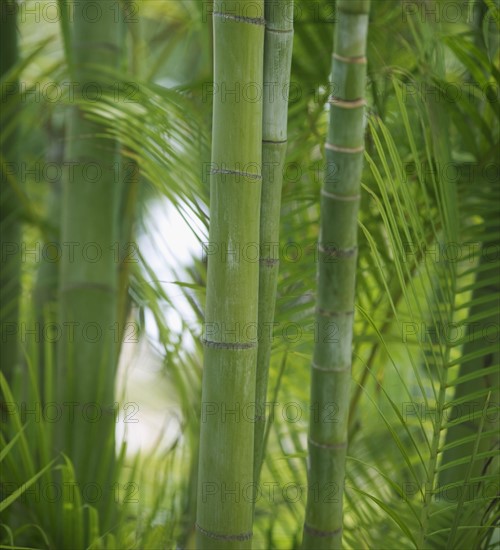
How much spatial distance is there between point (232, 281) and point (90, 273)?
35 centimetres

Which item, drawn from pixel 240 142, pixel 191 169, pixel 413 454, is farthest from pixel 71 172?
pixel 413 454

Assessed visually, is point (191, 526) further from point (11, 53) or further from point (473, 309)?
point (11, 53)

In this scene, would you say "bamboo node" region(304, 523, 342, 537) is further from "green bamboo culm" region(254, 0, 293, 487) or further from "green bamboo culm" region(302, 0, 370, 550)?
"green bamboo culm" region(254, 0, 293, 487)

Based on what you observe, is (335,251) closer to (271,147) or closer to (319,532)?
(271,147)

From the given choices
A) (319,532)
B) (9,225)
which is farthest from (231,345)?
(9,225)

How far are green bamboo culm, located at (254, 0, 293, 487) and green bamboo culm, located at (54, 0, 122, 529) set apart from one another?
1.01ft

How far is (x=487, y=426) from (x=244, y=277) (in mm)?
308

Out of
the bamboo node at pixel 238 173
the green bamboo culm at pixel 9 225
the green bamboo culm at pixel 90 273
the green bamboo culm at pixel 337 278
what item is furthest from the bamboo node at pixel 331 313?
the green bamboo culm at pixel 9 225

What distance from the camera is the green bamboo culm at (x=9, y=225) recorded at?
92 cm

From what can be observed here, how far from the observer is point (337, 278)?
53cm

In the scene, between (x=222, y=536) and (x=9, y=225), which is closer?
(x=222, y=536)

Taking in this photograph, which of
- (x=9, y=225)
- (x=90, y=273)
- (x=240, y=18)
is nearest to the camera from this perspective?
(x=240, y=18)

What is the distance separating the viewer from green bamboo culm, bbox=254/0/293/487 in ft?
1.67

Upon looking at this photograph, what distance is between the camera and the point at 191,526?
0.91 meters
